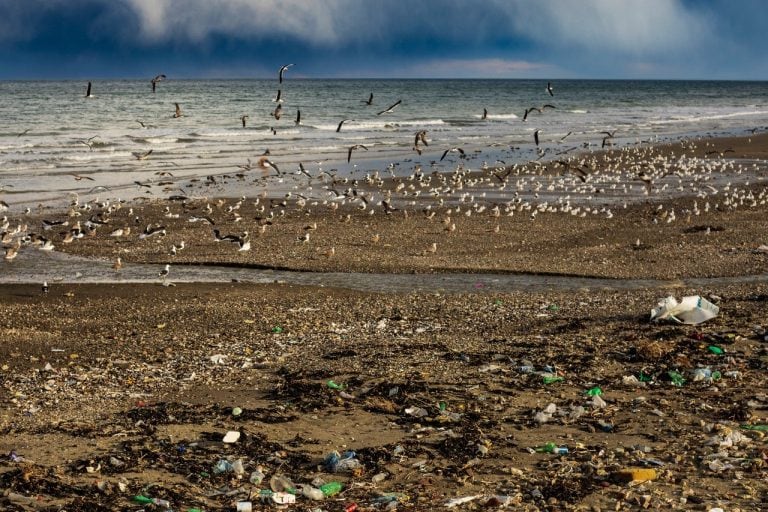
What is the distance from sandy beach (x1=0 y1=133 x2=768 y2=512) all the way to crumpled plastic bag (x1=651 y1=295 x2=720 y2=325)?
0.14 metres

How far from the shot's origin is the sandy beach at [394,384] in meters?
7.18

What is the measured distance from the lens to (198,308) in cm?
1397

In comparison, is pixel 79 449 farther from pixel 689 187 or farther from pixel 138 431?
pixel 689 187

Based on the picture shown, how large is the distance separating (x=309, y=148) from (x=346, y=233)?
24.4 metres

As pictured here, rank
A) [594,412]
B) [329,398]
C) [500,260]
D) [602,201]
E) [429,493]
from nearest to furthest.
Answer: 1. [429,493]
2. [594,412]
3. [329,398]
4. [500,260]
5. [602,201]

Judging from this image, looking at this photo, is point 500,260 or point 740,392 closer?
point 740,392

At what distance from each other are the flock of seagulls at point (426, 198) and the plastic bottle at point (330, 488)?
31.0 feet

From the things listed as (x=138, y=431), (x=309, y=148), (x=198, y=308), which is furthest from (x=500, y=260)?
(x=309, y=148)

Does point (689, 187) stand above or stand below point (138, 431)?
above

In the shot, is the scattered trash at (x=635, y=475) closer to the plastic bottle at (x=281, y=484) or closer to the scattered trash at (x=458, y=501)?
the scattered trash at (x=458, y=501)

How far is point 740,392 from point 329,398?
411cm

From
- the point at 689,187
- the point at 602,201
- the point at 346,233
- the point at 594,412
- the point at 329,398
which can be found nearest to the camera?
the point at 594,412

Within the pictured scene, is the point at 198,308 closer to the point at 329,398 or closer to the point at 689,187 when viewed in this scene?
the point at 329,398

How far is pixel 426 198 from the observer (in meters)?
26.9
